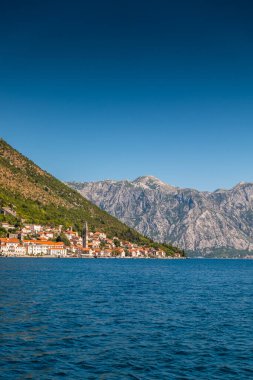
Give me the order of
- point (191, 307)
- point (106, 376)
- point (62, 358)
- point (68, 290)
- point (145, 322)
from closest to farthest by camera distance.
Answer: point (106, 376)
point (62, 358)
point (145, 322)
point (191, 307)
point (68, 290)

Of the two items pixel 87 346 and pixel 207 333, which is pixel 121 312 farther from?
pixel 87 346

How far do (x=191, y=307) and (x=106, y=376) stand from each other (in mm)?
32060

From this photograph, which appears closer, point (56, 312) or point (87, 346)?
point (87, 346)

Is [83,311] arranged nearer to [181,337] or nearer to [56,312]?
[56,312]

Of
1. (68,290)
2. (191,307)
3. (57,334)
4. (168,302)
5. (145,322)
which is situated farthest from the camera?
(68,290)

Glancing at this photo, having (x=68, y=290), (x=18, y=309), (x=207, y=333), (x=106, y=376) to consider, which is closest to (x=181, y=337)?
(x=207, y=333)

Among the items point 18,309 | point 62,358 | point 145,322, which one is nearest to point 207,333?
point 145,322

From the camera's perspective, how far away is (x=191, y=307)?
57.5 metres

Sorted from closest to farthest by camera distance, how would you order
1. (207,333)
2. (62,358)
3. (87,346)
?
(62,358), (87,346), (207,333)

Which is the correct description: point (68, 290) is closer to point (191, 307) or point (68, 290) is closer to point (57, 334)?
point (191, 307)

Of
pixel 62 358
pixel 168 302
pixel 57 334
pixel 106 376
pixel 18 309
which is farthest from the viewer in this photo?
pixel 168 302

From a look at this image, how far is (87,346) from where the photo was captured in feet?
112

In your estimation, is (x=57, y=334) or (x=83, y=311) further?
(x=83, y=311)

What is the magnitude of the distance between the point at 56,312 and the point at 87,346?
15.8 meters
